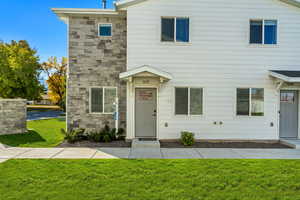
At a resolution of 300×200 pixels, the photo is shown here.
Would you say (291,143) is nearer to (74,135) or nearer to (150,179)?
(150,179)

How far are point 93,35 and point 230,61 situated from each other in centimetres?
694

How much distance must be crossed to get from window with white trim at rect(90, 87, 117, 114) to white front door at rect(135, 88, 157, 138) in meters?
1.58

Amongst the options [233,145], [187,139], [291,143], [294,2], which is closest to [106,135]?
[187,139]

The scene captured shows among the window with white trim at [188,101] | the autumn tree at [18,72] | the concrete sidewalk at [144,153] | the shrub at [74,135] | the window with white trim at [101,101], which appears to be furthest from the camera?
the autumn tree at [18,72]

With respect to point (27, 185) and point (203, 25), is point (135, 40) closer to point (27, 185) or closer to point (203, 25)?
point (203, 25)

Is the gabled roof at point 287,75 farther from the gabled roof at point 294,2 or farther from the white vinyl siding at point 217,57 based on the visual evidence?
the gabled roof at point 294,2

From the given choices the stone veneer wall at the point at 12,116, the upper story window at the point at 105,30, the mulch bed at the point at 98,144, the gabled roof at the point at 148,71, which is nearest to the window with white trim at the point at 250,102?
the gabled roof at the point at 148,71

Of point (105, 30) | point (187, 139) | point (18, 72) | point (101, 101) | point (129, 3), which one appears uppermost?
point (129, 3)

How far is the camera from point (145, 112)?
341 inches

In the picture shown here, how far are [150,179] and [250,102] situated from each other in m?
6.65

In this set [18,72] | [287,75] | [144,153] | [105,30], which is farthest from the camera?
[18,72]

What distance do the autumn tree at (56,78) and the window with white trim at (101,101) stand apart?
2310cm

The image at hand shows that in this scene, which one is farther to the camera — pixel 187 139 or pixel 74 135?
pixel 74 135

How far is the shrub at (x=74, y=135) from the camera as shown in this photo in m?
8.17
